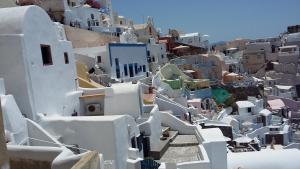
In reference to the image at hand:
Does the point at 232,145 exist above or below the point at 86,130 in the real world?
below

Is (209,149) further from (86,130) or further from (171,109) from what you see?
(171,109)

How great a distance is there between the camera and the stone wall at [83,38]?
32531 millimetres

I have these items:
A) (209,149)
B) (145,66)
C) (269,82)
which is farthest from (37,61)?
(269,82)

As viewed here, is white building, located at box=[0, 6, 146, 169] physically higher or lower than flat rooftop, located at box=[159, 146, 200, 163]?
higher

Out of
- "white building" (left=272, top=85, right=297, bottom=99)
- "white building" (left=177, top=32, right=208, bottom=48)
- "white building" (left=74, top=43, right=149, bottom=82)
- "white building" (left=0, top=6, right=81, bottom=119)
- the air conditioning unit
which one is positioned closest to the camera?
"white building" (left=0, top=6, right=81, bottom=119)

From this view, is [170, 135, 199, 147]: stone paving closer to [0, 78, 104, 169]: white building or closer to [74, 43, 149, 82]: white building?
[0, 78, 104, 169]: white building

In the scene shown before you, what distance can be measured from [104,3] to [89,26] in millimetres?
13070

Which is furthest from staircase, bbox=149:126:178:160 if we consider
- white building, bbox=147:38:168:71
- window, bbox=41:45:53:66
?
white building, bbox=147:38:168:71

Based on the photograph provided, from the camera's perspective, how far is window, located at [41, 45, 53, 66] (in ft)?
48.9

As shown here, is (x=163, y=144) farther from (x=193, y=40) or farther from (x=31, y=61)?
(x=193, y=40)

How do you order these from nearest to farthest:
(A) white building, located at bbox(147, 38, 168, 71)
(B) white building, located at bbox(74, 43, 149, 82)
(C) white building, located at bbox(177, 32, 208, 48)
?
(B) white building, located at bbox(74, 43, 149, 82)
(A) white building, located at bbox(147, 38, 168, 71)
(C) white building, located at bbox(177, 32, 208, 48)

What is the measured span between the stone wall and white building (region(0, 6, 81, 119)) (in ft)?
55.2

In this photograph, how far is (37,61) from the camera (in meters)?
14.0

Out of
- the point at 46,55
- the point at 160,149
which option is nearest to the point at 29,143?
the point at 46,55
